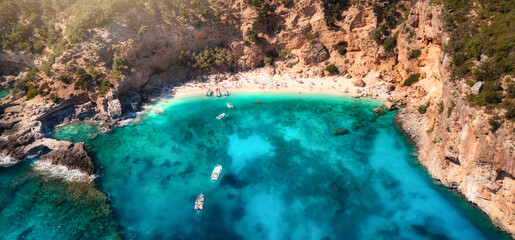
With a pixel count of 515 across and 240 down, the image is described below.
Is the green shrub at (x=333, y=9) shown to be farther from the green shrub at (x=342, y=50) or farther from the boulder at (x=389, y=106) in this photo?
the boulder at (x=389, y=106)

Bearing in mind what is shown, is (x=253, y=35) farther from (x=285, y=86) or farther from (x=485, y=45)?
(x=485, y=45)

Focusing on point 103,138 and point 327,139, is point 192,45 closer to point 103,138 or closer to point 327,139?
point 103,138

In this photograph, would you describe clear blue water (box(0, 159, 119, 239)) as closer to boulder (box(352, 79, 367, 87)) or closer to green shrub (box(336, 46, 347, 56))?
boulder (box(352, 79, 367, 87))

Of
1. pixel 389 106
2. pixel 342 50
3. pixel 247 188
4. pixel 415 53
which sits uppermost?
pixel 415 53

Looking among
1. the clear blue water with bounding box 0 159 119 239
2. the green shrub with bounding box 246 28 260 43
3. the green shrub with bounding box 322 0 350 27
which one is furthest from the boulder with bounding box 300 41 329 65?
the clear blue water with bounding box 0 159 119 239

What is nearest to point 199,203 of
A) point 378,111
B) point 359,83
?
point 378,111
